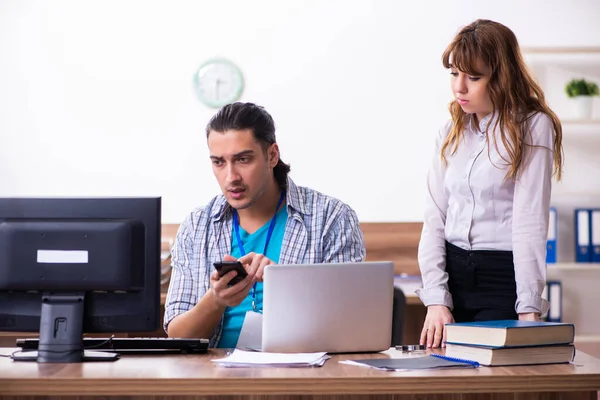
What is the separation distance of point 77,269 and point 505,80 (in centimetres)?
122

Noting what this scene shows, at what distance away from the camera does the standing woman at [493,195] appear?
206cm

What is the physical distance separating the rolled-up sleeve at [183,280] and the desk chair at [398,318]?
670 mm

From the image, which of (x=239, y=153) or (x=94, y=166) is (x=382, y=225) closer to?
(x=94, y=166)

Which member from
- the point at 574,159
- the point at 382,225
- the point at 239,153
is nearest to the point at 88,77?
the point at 382,225

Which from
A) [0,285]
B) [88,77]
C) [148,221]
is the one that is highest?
[88,77]

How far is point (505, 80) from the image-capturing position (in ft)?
6.92

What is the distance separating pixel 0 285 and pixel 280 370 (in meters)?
0.73

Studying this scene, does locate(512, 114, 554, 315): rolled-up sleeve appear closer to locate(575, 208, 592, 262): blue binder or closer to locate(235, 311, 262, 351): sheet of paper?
locate(235, 311, 262, 351): sheet of paper

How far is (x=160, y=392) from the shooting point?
156 cm

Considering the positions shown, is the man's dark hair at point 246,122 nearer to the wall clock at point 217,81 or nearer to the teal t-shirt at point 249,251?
the teal t-shirt at point 249,251

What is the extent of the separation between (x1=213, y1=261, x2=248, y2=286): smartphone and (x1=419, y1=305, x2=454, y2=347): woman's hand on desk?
20.4 inches

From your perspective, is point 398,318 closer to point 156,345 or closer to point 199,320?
point 199,320

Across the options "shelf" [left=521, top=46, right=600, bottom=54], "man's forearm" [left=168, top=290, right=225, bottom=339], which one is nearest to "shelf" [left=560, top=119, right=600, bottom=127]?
"shelf" [left=521, top=46, right=600, bottom=54]

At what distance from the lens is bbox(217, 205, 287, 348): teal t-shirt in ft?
7.56
